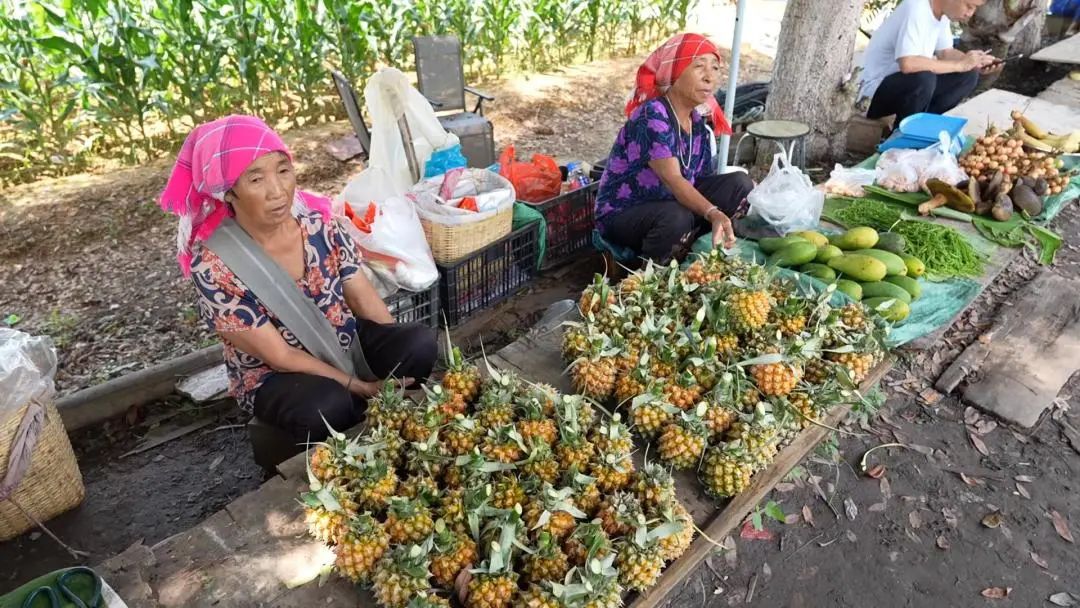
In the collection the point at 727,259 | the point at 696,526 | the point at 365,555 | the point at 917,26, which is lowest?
the point at 696,526

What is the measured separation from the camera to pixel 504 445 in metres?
1.92

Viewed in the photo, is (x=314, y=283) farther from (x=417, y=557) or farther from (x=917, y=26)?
(x=917, y=26)

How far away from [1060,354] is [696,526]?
306 cm

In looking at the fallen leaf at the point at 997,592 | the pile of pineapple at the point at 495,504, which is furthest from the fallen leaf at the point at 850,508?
the pile of pineapple at the point at 495,504

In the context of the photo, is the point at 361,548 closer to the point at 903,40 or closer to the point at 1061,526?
the point at 1061,526

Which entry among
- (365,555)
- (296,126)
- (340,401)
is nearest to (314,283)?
(340,401)

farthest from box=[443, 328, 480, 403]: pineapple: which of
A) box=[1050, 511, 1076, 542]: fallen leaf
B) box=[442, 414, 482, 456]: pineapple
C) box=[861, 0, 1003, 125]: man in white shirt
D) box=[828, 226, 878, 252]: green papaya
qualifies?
box=[861, 0, 1003, 125]: man in white shirt

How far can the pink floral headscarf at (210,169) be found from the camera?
2111 mm

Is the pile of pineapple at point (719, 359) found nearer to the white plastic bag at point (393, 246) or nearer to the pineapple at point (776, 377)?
the pineapple at point (776, 377)

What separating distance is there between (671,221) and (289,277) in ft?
7.20

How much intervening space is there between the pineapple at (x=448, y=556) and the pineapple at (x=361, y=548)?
0.14 metres

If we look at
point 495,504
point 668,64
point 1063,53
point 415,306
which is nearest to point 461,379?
point 495,504

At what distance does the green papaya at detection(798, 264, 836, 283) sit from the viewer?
3252 millimetres

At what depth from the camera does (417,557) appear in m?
1.57
